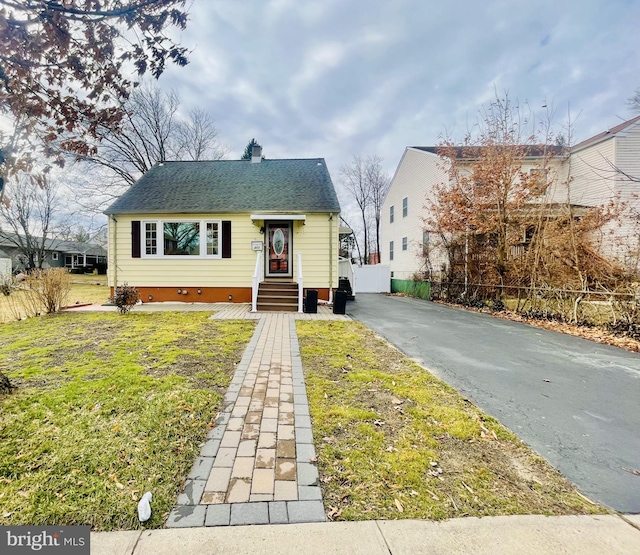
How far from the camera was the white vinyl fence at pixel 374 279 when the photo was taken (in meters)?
19.9

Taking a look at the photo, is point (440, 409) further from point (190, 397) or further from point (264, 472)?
point (190, 397)

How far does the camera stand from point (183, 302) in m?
11.2

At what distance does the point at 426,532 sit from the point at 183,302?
36.4ft

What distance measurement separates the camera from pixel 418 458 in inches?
95.4

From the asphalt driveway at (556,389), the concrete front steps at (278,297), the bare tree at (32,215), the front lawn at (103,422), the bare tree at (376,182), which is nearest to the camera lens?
the front lawn at (103,422)

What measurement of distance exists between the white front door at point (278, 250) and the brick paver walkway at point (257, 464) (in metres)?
7.41

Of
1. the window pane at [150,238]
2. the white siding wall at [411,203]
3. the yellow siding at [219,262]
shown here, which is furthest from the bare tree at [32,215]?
the white siding wall at [411,203]

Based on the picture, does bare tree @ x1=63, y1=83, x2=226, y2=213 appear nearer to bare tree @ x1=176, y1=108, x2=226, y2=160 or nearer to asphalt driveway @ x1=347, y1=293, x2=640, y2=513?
bare tree @ x1=176, y1=108, x2=226, y2=160

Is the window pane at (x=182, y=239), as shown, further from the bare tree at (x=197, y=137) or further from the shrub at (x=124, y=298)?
the bare tree at (x=197, y=137)

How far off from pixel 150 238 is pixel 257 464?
435 inches

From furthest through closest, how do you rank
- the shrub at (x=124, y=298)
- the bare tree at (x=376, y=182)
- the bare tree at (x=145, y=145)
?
the bare tree at (x=376, y=182), the bare tree at (x=145, y=145), the shrub at (x=124, y=298)

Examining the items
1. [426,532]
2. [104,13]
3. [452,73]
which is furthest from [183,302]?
[452,73]

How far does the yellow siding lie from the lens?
1104 centimetres

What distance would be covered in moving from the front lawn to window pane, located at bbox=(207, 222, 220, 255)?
579 cm
